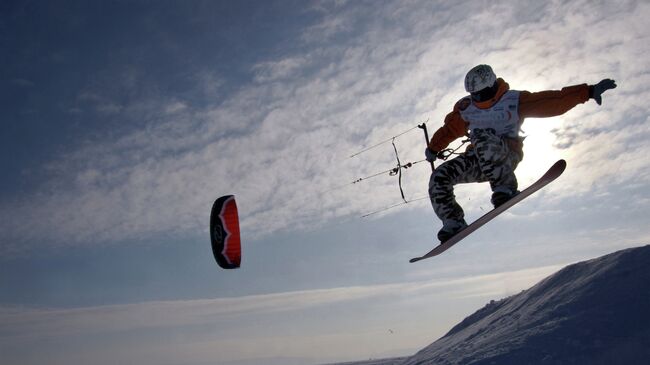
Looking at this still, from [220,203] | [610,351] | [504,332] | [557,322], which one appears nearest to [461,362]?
[504,332]

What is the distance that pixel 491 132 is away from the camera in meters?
9.47

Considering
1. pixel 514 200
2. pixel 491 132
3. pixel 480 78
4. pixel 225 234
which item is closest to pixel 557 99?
pixel 491 132

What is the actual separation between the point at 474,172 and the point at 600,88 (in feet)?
8.66

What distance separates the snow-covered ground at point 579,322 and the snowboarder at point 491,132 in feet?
414

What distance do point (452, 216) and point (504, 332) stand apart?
159 meters

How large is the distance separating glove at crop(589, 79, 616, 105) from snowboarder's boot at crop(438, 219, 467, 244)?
10.8 ft

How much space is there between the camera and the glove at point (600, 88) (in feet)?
27.7

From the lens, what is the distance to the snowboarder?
9.20m

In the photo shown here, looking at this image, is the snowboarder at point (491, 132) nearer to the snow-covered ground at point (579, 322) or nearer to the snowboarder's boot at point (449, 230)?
the snowboarder's boot at point (449, 230)

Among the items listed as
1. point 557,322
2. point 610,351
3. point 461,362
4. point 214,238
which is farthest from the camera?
point 461,362

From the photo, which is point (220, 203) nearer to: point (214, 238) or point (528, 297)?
point (214, 238)

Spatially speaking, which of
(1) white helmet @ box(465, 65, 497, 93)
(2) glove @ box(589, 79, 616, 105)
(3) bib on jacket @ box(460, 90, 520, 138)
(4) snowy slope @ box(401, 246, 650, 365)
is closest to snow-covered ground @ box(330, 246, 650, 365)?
(4) snowy slope @ box(401, 246, 650, 365)

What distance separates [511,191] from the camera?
9.47 meters

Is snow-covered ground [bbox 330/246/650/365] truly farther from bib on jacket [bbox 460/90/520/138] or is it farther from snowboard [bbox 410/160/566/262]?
bib on jacket [bbox 460/90/520/138]
